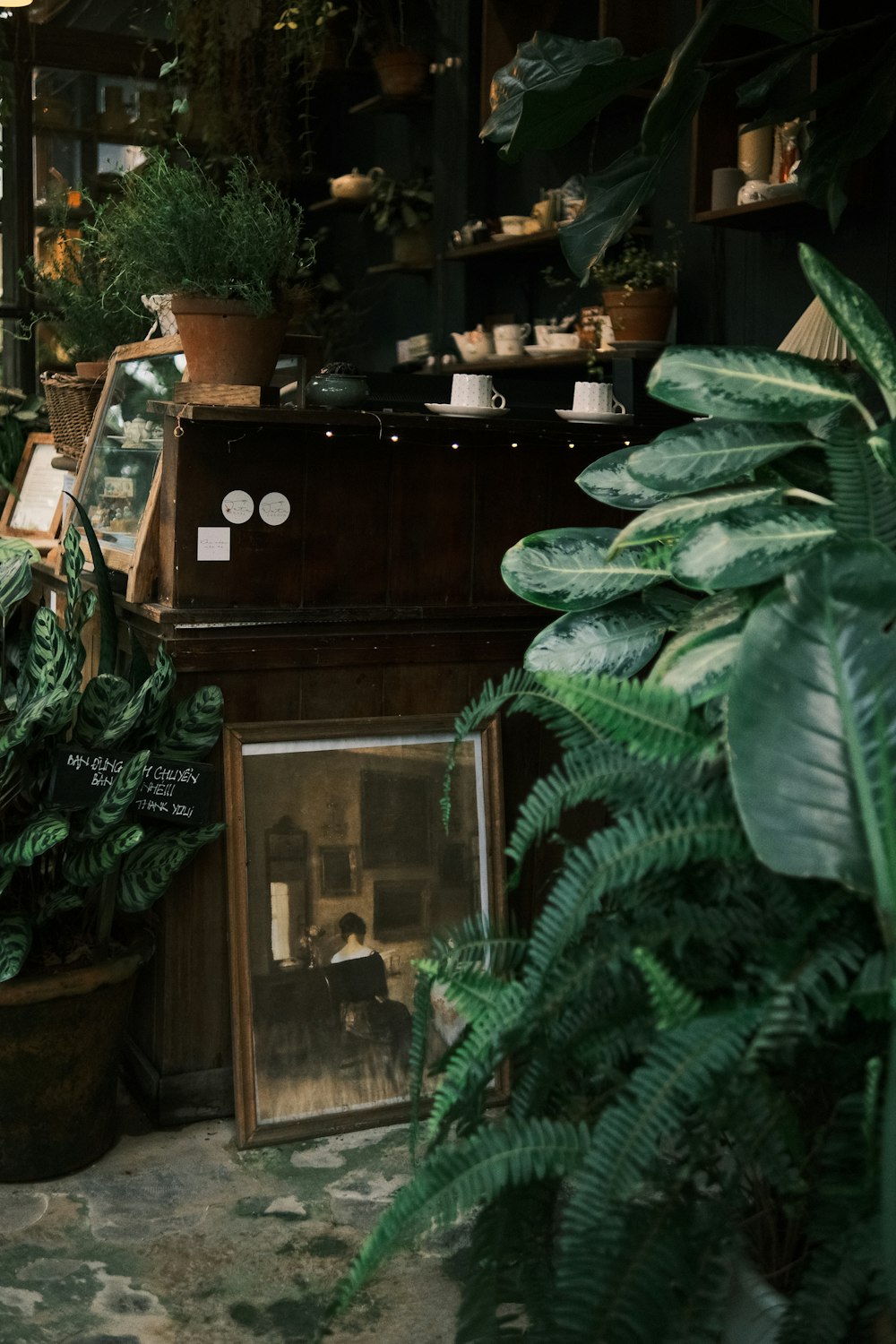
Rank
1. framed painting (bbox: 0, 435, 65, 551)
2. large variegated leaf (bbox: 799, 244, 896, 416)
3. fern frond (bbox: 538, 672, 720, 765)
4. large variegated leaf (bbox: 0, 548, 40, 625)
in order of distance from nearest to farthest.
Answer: fern frond (bbox: 538, 672, 720, 765) < large variegated leaf (bbox: 799, 244, 896, 416) < large variegated leaf (bbox: 0, 548, 40, 625) < framed painting (bbox: 0, 435, 65, 551)

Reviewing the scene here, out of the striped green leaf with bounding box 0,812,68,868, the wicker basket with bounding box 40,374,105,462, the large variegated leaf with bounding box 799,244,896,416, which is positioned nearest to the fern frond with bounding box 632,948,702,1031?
the large variegated leaf with bounding box 799,244,896,416

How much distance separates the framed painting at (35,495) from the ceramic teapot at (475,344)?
153cm

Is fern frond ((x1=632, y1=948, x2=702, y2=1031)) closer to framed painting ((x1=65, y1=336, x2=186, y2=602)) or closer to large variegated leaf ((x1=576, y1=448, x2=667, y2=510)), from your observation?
large variegated leaf ((x1=576, y1=448, x2=667, y2=510))

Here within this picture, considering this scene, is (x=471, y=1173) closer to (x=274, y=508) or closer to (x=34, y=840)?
(x=34, y=840)

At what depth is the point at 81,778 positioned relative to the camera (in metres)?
2.33

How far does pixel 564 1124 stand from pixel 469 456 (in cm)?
169

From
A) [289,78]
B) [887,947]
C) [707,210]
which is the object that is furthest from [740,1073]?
[289,78]

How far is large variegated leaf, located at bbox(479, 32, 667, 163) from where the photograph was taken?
1984 millimetres

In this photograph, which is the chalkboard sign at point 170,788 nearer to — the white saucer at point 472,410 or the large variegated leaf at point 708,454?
the white saucer at point 472,410

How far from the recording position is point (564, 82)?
2020 mm

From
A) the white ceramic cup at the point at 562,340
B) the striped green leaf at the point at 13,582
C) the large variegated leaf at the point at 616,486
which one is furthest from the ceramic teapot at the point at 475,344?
the large variegated leaf at the point at 616,486

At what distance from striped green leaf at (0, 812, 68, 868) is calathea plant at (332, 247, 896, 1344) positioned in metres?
0.86

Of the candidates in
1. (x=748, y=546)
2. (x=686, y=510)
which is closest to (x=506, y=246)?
(x=686, y=510)

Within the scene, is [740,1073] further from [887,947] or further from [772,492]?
[772,492]
